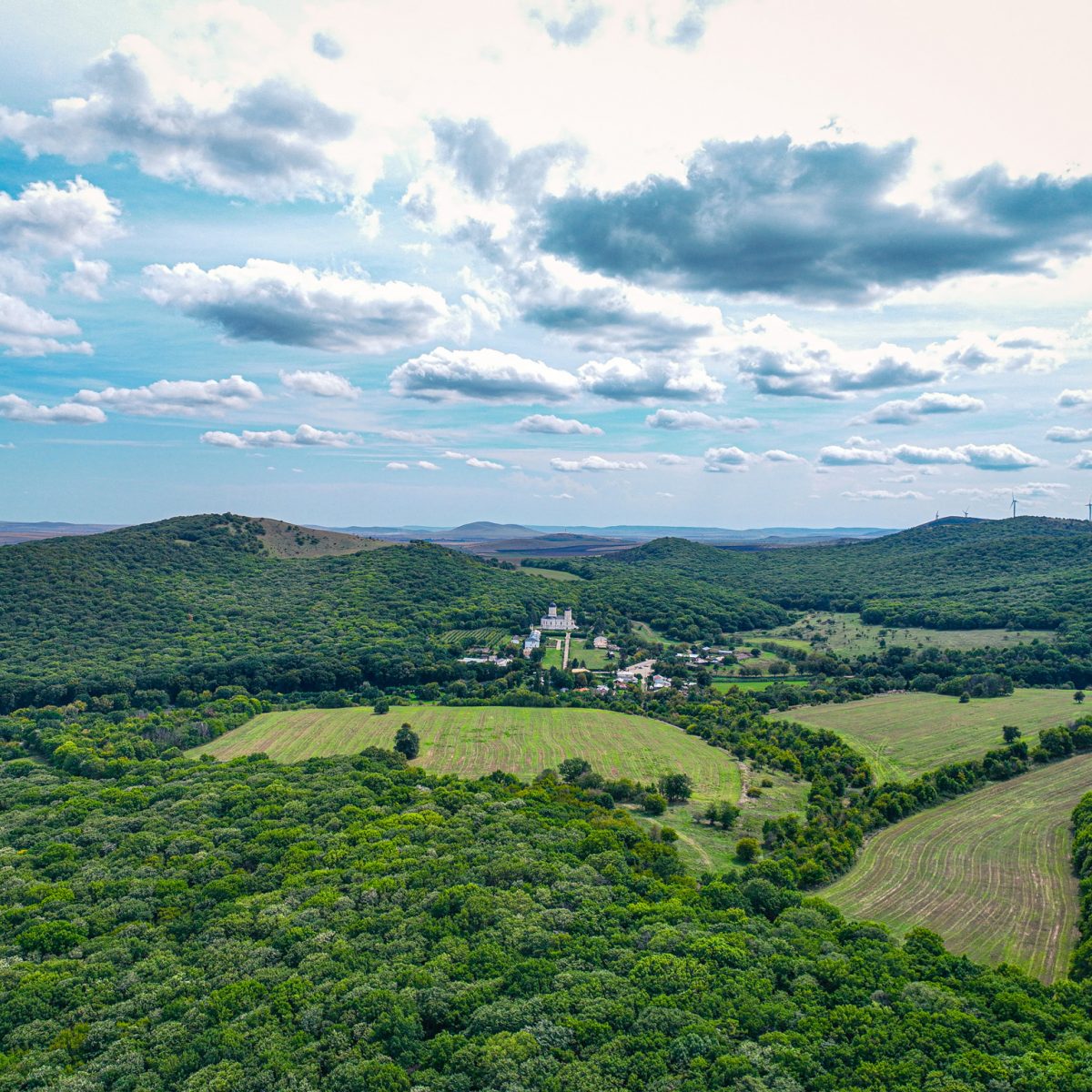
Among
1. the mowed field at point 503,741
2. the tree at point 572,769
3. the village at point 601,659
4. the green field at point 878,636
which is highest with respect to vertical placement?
the green field at point 878,636

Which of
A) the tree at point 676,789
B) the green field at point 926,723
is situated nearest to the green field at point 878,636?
the green field at point 926,723

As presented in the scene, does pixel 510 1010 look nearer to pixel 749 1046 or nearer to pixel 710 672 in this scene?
pixel 749 1046

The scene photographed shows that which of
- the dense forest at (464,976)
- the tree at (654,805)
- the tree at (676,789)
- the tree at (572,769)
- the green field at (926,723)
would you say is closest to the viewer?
the dense forest at (464,976)

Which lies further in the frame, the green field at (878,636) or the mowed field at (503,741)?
the green field at (878,636)

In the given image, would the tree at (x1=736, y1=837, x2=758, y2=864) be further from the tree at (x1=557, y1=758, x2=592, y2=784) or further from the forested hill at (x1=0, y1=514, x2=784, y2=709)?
the forested hill at (x1=0, y1=514, x2=784, y2=709)

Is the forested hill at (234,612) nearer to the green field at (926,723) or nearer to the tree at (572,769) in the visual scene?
the tree at (572,769)

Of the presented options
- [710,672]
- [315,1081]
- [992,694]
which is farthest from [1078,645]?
[315,1081]

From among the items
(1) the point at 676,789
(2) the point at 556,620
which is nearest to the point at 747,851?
(1) the point at 676,789

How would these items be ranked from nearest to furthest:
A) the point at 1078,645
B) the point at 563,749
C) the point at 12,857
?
1. the point at 12,857
2. the point at 563,749
3. the point at 1078,645
